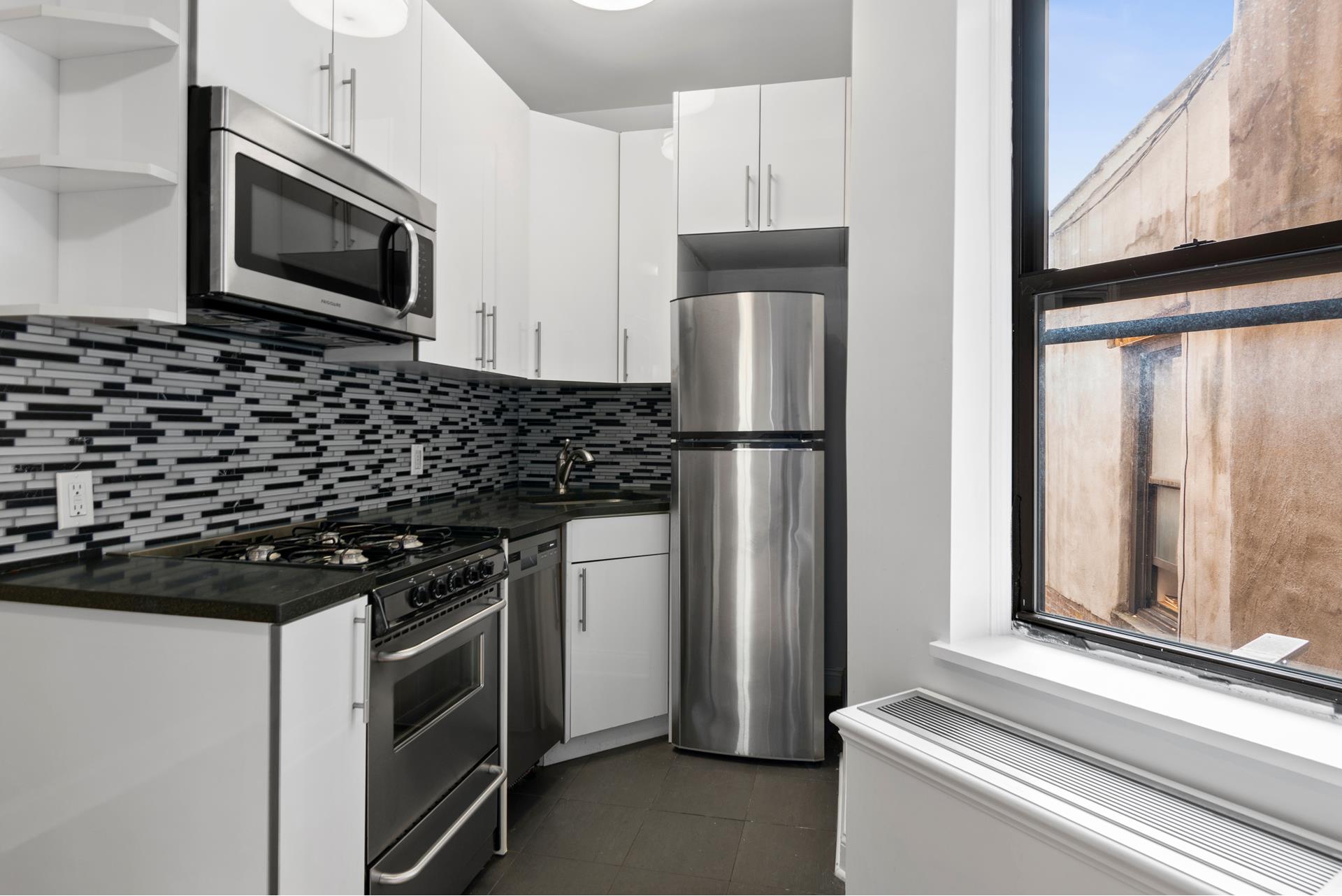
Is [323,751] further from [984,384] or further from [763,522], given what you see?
[763,522]

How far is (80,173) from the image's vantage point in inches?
50.5

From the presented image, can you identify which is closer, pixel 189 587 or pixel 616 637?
pixel 189 587

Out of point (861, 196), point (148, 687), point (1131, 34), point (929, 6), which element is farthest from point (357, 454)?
point (1131, 34)

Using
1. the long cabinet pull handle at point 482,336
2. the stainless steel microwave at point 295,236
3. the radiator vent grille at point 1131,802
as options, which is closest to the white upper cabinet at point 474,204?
the long cabinet pull handle at point 482,336

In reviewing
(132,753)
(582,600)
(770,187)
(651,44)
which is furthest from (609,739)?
(651,44)

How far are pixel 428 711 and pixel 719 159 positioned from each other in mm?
2232

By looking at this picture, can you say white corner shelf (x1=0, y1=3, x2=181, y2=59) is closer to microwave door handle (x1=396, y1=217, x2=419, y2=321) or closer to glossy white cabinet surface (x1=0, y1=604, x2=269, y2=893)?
microwave door handle (x1=396, y1=217, x2=419, y2=321)

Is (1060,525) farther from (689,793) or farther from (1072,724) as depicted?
(689,793)

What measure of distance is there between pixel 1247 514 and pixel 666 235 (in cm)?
227

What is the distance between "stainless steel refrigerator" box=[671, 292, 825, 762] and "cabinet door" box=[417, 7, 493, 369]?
2.76 ft

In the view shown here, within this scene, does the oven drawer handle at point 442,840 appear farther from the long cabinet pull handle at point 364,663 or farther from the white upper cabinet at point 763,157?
the white upper cabinet at point 763,157

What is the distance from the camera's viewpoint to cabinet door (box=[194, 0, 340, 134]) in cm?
137

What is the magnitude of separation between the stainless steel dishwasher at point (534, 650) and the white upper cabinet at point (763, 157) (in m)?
1.45

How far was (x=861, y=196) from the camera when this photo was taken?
4.93ft
